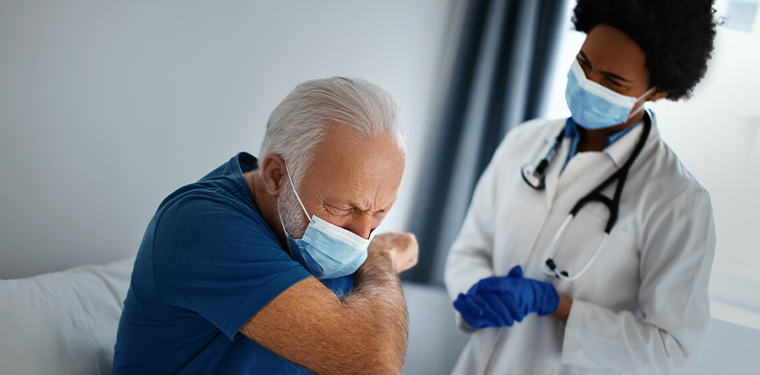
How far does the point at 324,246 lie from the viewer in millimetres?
894

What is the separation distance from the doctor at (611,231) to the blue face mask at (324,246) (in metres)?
0.50

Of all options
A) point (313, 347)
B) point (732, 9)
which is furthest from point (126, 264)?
point (732, 9)

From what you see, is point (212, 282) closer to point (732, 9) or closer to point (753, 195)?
point (753, 195)

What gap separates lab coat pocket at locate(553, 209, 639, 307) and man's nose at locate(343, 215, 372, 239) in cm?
66

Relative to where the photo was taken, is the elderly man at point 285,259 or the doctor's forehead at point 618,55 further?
the doctor's forehead at point 618,55

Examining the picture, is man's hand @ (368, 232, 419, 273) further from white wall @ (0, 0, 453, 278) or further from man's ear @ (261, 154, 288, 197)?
white wall @ (0, 0, 453, 278)

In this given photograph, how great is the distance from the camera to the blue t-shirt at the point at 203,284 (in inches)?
28.0

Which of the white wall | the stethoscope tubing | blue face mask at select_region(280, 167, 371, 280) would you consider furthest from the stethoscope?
the white wall

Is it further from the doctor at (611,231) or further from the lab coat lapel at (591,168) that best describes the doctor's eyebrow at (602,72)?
the lab coat lapel at (591,168)

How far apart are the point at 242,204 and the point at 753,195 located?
195 centimetres

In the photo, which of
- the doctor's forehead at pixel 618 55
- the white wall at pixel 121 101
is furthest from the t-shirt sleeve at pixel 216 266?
the doctor's forehead at pixel 618 55

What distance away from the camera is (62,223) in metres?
1.22

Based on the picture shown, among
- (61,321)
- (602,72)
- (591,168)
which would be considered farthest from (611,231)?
(61,321)

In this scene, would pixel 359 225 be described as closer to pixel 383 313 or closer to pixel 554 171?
pixel 383 313
